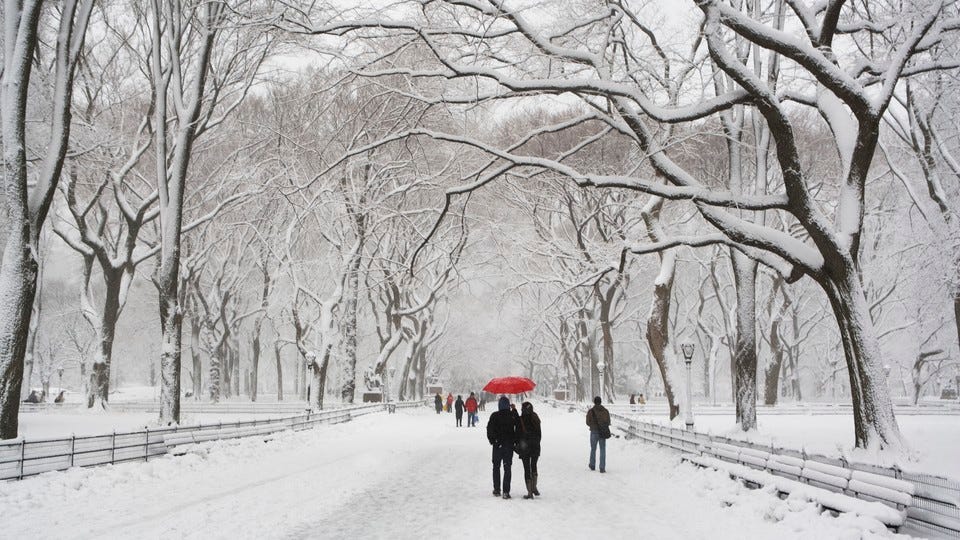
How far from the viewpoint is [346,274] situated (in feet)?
112

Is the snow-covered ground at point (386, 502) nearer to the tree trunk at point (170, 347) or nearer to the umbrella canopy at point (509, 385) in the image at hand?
the umbrella canopy at point (509, 385)

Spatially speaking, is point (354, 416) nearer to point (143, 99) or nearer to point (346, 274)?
point (346, 274)

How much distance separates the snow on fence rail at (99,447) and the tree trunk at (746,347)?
539 inches

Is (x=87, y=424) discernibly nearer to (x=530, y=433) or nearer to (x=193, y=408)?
(x=193, y=408)

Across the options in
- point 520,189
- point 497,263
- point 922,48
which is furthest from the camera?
point 497,263

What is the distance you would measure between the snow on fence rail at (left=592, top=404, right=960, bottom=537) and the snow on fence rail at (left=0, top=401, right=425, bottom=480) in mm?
11912

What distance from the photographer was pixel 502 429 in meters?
12.4

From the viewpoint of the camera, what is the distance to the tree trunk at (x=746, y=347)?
1880 centimetres

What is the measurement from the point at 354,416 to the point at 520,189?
42.0ft

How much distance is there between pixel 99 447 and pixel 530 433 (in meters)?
8.64

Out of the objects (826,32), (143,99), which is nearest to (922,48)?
(826,32)

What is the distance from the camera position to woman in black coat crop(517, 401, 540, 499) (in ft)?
40.3

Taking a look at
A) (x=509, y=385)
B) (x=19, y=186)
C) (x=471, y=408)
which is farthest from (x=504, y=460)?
(x=471, y=408)

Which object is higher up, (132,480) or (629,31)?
(629,31)
